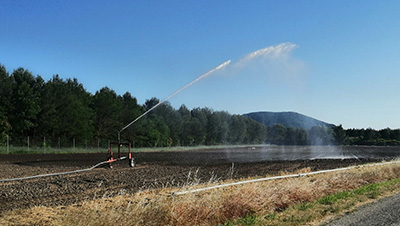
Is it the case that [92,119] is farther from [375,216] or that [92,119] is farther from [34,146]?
[375,216]

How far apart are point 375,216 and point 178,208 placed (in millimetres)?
5156

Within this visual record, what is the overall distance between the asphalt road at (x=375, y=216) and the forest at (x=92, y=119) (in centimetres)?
3781

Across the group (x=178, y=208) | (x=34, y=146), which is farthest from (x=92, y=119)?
(x=178, y=208)

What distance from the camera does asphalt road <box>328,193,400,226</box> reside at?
8585mm

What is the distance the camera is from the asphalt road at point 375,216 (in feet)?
28.2

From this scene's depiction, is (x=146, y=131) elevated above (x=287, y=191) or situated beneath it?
elevated above

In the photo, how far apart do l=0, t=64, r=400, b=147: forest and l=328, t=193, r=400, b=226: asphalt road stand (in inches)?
1489

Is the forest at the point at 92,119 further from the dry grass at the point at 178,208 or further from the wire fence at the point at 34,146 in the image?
the dry grass at the point at 178,208

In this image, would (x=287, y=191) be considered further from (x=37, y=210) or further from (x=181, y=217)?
(x=37, y=210)

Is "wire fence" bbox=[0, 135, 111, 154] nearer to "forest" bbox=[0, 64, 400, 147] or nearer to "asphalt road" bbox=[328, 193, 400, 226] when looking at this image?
"forest" bbox=[0, 64, 400, 147]

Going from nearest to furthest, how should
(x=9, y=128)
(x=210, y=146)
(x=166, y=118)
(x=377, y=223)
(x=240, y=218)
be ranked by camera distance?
(x=377, y=223) → (x=240, y=218) → (x=9, y=128) → (x=166, y=118) → (x=210, y=146)

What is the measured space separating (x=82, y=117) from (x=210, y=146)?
90.9ft

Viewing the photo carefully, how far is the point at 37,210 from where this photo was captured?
295 inches

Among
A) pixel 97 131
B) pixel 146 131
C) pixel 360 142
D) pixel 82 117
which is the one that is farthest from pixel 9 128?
pixel 360 142
